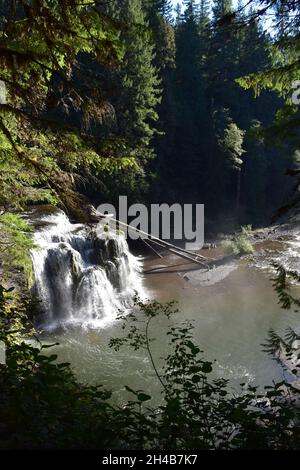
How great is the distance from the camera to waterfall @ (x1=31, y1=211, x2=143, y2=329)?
51.8 ft

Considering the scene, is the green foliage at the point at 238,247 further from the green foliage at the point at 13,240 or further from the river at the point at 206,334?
the green foliage at the point at 13,240

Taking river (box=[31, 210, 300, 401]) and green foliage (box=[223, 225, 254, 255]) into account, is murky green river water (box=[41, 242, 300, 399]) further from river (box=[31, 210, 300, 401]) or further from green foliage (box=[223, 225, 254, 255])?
green foliage (box=[223, 225, 254, 255])

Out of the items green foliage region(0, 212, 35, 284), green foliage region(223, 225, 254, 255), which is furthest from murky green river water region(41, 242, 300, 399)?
green foliage region(223, 225, 254, 255)

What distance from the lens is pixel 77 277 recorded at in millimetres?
17016

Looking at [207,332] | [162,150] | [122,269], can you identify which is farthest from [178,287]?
[162,150]

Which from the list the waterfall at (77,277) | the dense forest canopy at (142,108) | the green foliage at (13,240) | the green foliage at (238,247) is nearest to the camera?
the dense forest canopy at (142,108)

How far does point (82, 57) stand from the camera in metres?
28.8

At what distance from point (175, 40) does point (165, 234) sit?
22470 mm

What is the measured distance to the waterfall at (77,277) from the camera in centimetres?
1579

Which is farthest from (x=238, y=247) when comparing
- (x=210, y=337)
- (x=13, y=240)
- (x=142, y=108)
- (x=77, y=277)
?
(x=13, y=240)

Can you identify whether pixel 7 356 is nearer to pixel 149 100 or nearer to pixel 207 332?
pixel 207 332

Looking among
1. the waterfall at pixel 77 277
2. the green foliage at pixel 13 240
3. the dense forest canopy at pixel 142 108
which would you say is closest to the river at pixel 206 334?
the waterfall at pixel 77 277

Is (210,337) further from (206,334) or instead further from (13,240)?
(13,240)

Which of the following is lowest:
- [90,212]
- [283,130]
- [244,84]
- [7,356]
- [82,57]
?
[7,356]
